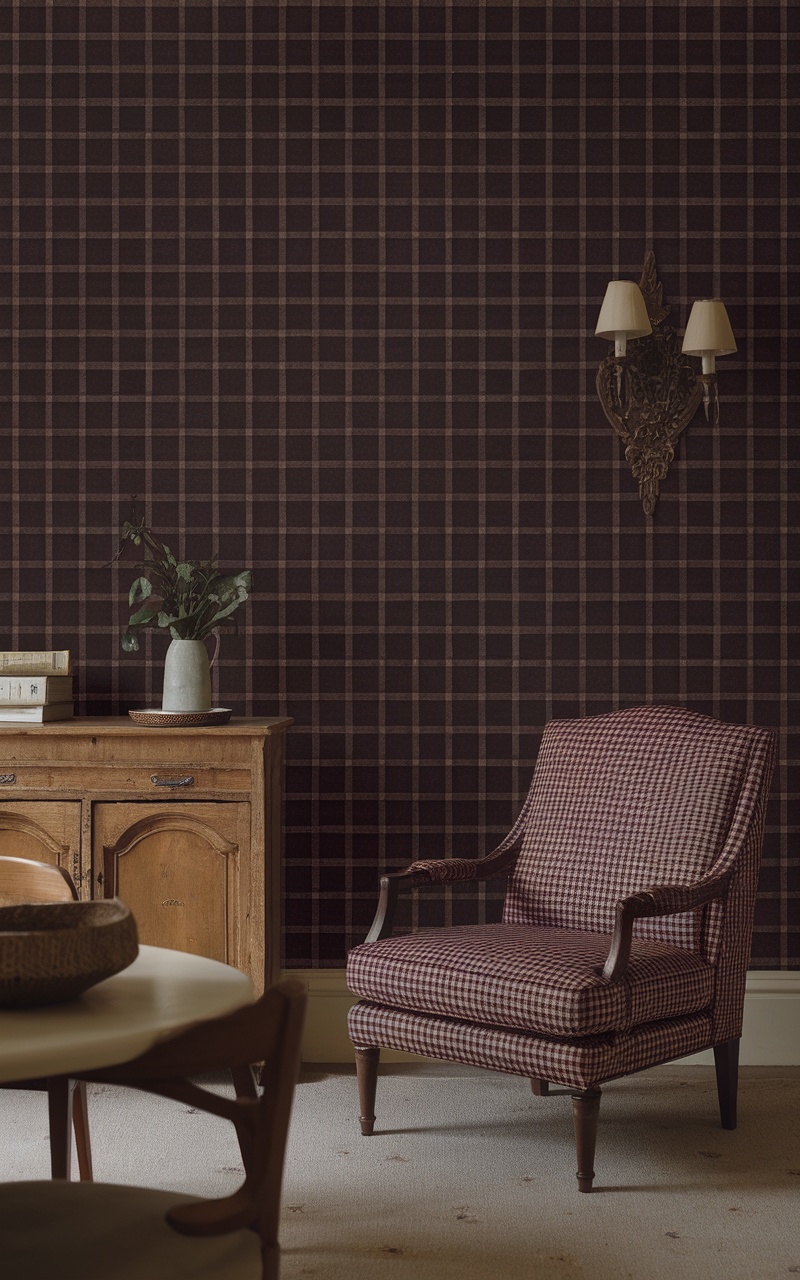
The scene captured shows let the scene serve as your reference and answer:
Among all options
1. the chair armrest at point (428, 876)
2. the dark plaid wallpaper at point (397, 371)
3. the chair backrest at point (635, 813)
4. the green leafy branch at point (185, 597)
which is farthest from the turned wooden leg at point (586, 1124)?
the green leafy branch at point (185, 597)

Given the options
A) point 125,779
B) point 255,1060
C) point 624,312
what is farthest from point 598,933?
point 255,1060

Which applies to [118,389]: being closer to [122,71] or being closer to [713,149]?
[122,71]

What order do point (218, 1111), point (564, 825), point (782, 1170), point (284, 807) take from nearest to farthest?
point (218, 1111) → point (782, 1170) → point (564, 825) → point (284, 807)

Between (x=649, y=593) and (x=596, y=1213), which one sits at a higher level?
(x=649, y=593)

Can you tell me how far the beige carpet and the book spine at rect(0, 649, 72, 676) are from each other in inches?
46.9

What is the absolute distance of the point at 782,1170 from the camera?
2.72 metres

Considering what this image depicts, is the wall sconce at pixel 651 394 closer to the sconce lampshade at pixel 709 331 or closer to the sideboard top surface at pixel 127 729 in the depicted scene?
the sconce lampshade at pixel 709 331

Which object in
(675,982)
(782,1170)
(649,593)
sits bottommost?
(782,1170)

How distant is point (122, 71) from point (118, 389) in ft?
3.37

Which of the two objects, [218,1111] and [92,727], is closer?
[218,1111]

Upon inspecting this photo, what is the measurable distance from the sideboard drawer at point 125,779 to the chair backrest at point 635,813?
0.86 metres

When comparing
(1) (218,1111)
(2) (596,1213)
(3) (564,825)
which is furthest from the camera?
(3) (564,825)

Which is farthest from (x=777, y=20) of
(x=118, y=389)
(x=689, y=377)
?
(x=118, y=389)

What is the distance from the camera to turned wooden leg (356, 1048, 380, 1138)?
2920mm
